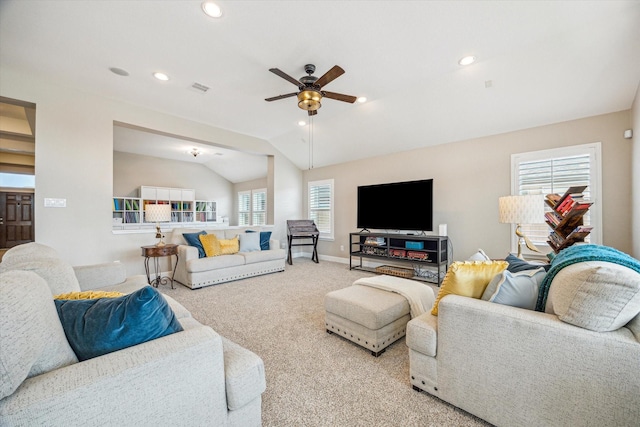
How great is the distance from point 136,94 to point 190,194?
4.96 m

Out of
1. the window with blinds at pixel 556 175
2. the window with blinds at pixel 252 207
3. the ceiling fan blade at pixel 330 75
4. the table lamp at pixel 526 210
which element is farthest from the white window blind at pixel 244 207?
the table lamp at pixel 526 210

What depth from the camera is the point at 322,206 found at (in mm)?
6461

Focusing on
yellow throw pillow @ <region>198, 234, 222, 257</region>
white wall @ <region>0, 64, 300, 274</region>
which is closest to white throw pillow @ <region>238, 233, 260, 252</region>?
yellow throw pillow @ <region>198, 234, 222, 257</region>

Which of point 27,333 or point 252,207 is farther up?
point 252,207

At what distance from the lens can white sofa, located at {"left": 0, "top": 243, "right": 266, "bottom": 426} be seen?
708 mm

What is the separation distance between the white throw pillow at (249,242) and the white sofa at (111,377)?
11.7ft

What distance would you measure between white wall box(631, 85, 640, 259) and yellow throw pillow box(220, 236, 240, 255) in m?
5.21

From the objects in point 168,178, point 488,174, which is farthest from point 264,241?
point 168,178

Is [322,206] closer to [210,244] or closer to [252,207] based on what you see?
[210,244]

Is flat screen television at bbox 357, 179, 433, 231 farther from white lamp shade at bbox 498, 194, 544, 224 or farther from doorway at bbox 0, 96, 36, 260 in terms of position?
doorway at bbox 0, 96, 36, 260

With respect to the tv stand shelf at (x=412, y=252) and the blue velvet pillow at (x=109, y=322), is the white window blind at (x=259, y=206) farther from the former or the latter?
the blue velvet pillow at (x=109, y=322)

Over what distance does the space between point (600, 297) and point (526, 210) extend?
1.81 meters

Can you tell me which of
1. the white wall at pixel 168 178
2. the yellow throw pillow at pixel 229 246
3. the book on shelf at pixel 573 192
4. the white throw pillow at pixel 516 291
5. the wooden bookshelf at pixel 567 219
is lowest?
the yellow throw pillow at pixel 229 246

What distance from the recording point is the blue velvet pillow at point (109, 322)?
94 centimetres
